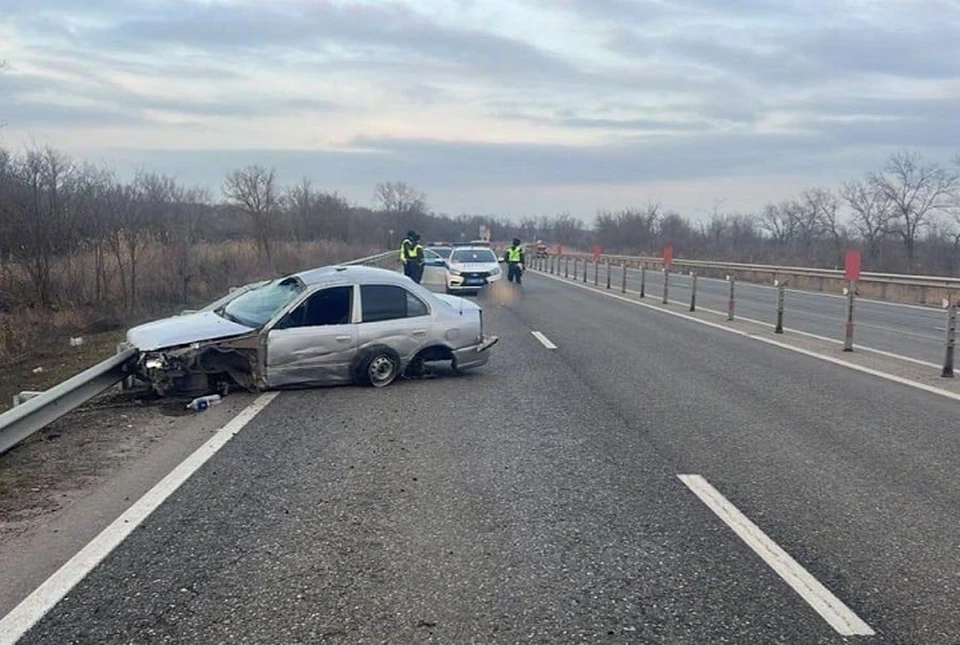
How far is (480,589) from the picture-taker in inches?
184

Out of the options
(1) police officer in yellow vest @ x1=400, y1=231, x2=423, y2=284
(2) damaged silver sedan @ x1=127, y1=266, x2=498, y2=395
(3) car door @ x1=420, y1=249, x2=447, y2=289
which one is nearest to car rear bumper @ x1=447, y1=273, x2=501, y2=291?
(3) car door @ x1=420, y1=249, x2=447, y2=289

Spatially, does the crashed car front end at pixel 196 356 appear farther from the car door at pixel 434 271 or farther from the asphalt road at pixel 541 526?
the car door at pixel 434 271

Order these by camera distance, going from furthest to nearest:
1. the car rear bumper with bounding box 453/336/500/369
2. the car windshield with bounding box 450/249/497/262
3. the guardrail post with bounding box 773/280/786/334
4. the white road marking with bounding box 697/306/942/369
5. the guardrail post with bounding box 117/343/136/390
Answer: the car windshield with bounding box 450/249/497/262 < the guardrail post with bounding box 773/280/786/334 < the white road marking with bounding box 697/306/942/369 < the car rear bumper with bounding box 453/336/500/369 < the guardrail post with bounding box 117/343/136/390

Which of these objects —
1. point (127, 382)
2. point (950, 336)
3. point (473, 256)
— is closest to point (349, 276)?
point (127, 382)

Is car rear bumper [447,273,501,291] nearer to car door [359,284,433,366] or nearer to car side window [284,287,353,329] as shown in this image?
car door [359,284,433,366]

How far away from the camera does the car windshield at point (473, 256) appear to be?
105 feet

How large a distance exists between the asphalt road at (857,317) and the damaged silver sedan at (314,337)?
27.4 ft

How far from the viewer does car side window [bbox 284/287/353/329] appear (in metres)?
10.6

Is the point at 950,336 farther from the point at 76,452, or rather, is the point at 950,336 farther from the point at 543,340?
the point at 76,452

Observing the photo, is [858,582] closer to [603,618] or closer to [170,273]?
[603,618]

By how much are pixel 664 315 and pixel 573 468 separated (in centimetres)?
1581

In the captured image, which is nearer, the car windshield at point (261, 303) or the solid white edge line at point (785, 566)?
the solid white edge line at point (785, 566)

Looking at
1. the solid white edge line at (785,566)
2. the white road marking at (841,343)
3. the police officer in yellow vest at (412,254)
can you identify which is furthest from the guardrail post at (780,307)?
the solid white edge line at (785,566)

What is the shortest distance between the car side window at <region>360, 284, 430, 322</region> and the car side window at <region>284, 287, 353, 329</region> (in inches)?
9.1
